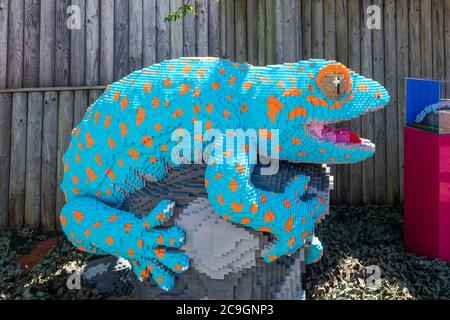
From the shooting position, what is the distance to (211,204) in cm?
212

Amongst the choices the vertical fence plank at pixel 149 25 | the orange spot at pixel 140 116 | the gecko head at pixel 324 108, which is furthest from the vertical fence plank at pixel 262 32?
the orange spot at pixel 140 116

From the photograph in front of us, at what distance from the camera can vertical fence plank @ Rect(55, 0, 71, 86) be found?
4309 mm

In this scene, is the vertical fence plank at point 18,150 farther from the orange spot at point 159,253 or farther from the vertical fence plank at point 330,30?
the vertical fence plank at point 330,30

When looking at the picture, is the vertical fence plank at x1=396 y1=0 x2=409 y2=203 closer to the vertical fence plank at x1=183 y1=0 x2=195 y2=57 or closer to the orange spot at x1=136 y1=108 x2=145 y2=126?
the vertical fence plank at x1=183 y1=0 x2=195 y2=57

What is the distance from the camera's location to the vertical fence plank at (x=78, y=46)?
4305mm

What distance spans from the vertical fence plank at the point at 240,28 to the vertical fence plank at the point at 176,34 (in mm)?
799

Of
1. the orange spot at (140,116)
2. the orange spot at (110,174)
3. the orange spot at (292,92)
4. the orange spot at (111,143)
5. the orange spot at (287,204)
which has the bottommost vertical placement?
the orange spot at (287,204)

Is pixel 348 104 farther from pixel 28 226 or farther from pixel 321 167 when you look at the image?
pixel 28 226

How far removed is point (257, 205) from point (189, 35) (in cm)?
286

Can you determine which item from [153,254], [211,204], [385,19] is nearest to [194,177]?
[211,204]

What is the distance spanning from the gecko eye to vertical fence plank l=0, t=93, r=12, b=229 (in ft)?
11.8

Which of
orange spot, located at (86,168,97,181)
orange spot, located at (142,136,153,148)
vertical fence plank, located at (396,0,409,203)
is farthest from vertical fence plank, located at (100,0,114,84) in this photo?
vertical fence plank, located at (396,0,409,203)
